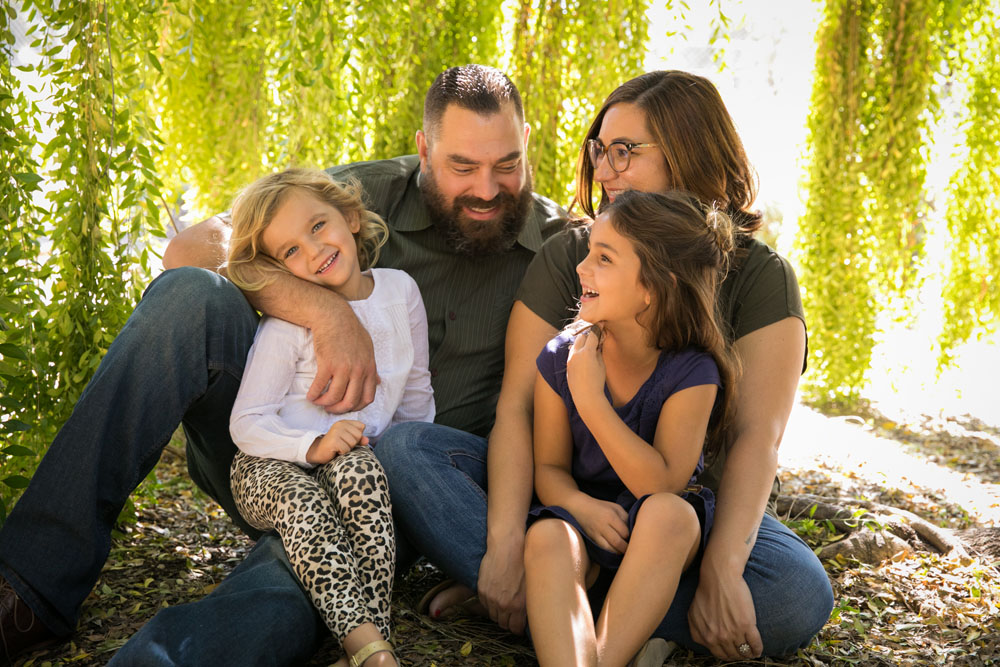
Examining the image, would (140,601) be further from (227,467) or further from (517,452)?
(517,452)

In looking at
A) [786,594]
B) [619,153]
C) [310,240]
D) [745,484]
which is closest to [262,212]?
[310,240]

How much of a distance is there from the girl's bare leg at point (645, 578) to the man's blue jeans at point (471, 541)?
0.59 ft

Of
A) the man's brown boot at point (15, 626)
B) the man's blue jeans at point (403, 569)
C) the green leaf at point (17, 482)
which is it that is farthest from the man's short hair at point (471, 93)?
the man's brown boot at point (15, 626)

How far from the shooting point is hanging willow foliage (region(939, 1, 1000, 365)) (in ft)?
12.2

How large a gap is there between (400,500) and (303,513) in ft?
0.79

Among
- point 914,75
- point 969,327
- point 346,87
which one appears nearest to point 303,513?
point 346,87

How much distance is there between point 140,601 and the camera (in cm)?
187

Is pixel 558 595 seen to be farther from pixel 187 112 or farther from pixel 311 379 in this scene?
pixel 187 112

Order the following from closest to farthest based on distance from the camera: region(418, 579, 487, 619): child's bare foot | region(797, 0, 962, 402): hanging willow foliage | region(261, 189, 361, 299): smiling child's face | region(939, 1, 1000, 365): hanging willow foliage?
A: region(418, 579, 487, 619): child's bare foot → region(261, 189, 361, 299): smiling child's face → region(939, 1, 1000, 365): hanging willow foliage → region(797, 0, 962, 402): hanging willow foliage

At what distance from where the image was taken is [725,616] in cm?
158

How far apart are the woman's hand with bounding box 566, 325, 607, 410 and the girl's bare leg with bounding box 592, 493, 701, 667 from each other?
9.1 inches

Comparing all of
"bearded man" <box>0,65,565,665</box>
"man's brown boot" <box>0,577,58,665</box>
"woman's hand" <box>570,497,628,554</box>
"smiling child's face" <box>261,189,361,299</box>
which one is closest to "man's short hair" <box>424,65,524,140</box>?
"bearded man" <box>0,65,565,665</box>

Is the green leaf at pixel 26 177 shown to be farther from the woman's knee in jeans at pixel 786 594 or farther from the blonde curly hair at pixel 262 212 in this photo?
the woman's knee in jeans at pixel 786 594

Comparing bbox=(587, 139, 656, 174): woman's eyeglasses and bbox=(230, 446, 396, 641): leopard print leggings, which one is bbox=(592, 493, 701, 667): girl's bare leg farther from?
bbox=(587, 139, 656, 174): woman's eyeglasses
